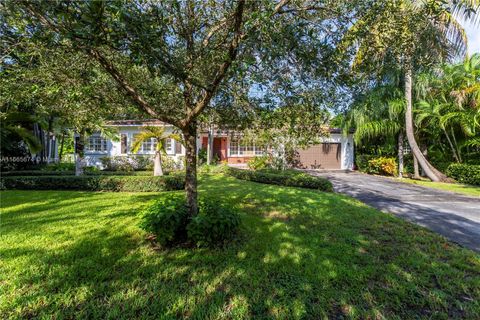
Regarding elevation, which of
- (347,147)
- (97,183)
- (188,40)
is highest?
(188,40)

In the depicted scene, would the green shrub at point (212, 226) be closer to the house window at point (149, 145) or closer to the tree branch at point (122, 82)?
the tree branch at point (122, 82)

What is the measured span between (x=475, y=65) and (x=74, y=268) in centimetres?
1998

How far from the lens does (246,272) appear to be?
3449 millimetres

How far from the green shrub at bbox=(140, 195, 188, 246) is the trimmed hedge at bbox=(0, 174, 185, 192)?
18.0 ft

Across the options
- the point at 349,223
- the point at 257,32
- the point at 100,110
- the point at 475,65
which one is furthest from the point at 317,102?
the point at 475,65

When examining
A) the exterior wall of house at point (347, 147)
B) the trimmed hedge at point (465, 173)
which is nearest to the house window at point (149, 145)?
the exterior wall of house at point (347, 147)

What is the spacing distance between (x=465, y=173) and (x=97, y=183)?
58.8 ft

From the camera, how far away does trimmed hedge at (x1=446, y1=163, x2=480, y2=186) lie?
12.7 metres

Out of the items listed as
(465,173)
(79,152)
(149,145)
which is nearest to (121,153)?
(149,145)

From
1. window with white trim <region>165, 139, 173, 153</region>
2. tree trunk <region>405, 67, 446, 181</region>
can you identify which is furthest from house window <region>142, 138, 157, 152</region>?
tree trunk <region>405, 67, 446, 181</region>

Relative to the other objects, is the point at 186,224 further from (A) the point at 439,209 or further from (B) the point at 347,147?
(B) the point at 347,147

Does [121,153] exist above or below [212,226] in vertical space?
above

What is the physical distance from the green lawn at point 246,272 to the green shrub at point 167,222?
27cm

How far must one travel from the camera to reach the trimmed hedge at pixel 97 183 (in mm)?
9594
